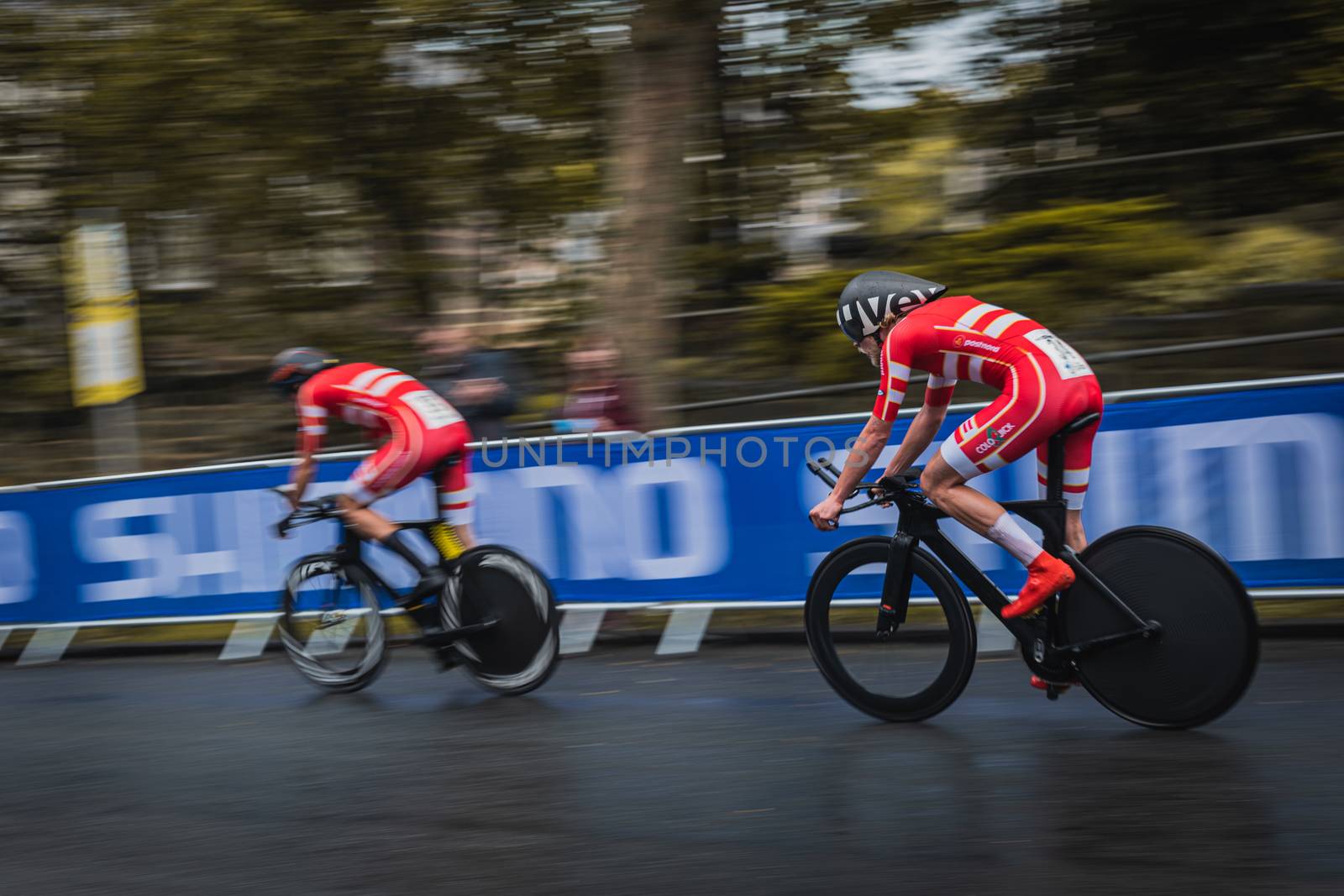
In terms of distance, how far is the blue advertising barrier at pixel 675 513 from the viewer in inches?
280

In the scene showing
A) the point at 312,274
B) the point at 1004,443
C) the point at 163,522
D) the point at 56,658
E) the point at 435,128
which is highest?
the point at 435,128

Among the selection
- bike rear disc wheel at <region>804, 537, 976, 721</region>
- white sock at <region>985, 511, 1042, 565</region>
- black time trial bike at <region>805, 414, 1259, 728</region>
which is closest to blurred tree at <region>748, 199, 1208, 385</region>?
black time trial bike at <region>805, 414, 1259, 728</region>

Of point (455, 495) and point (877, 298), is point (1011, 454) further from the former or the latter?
point (455, 495)

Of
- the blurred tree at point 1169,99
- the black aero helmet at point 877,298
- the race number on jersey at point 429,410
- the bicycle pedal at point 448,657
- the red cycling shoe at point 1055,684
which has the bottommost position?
the bicycle pedal at point 448,657

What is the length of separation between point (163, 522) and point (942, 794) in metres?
6.52

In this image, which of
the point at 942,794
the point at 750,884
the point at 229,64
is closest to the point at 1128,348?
the point at 942,794

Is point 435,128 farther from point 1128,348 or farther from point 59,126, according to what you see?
point 1128,348

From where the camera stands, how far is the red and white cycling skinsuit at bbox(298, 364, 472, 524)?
7035 mm

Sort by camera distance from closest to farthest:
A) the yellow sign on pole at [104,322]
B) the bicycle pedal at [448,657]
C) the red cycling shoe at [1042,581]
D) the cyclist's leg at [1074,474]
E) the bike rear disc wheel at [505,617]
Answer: the red cycling shoe at [1042,581]
the cyclist's leg at [1074,474]
the bike rear disc wheel at [505,617]
the bicycle pedal at [448,657]
the yellow sign on pole at [104,322]

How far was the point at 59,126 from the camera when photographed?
1407 cm

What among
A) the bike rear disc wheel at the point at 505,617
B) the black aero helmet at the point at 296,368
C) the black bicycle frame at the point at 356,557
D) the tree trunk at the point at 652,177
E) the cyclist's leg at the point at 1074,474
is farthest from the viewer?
the tree trunk at the point at 652,177

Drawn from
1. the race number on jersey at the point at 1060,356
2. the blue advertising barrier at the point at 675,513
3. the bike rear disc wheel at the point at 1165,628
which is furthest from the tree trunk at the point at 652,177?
the bike rear disc wheel at the point at 1165,628

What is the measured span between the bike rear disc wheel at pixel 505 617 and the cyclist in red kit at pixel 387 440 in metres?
0.18

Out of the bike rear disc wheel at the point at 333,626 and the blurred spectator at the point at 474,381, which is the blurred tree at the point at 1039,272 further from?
the bike rear disc wheel at the point at 333,626
